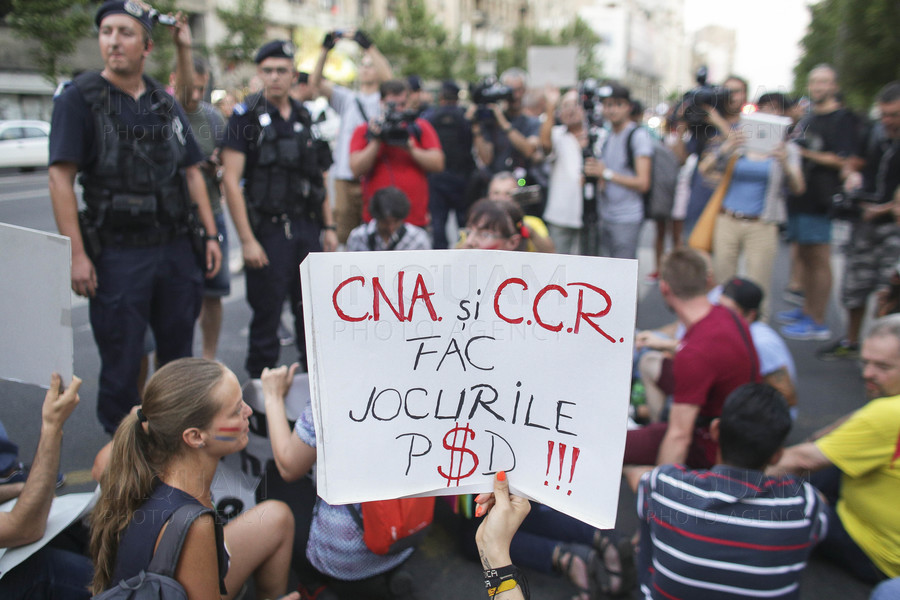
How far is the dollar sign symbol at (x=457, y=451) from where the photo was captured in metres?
1.47

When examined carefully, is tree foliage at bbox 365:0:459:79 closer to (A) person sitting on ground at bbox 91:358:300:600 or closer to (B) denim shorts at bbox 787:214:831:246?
(B) denim shorts at bbox 787:214:831:246

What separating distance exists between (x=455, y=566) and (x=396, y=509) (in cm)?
68

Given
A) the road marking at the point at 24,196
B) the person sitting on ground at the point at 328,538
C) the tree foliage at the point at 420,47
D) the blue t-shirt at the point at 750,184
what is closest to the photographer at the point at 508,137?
the blue t-shirt at the point at 750,184

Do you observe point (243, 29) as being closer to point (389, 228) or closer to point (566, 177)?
point (566, 177)

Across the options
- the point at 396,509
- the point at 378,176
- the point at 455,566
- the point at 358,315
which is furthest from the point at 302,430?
the point at 378,176

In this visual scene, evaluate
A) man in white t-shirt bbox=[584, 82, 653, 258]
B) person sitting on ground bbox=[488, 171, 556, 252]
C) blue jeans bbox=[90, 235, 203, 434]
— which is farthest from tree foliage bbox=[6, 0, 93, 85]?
man in white t-shirt bbox=[584, 82, 653, 258]

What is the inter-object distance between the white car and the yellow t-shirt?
56.2 feet

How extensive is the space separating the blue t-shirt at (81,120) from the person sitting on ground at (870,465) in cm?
288

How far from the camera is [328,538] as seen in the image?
215 centimetres

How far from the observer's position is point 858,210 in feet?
15.2

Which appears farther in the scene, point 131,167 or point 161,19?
point 161,19

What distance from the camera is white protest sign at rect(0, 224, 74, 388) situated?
72.7 inches

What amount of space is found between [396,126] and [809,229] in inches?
132

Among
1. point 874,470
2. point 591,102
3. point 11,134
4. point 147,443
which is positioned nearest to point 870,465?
point 874,470
